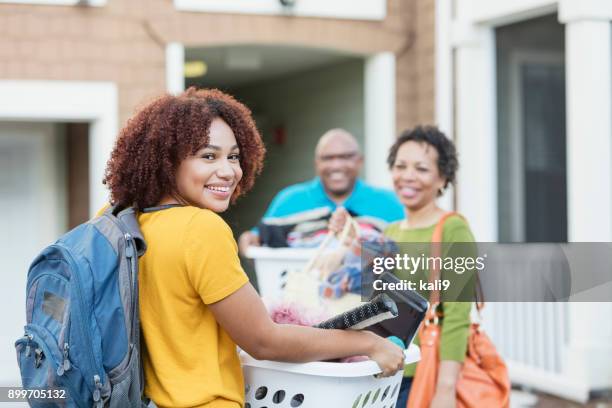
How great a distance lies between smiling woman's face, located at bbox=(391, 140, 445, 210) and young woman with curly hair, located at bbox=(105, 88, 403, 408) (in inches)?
47.9

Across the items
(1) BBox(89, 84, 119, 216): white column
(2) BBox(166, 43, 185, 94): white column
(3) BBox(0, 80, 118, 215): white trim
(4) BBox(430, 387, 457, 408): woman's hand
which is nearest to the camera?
(4) BBox(430, 387, 457, 408): woman's hand

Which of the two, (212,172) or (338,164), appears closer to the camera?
(212,172)

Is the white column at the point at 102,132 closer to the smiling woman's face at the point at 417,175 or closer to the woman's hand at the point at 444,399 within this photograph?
the smiling woman's face at the point at 417,175

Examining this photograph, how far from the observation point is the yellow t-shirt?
216cm

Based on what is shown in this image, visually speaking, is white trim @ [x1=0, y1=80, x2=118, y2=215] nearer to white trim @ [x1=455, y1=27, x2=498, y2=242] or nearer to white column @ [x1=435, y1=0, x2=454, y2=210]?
white column @ [x1=435, y1=0, x2=454, y2=210]

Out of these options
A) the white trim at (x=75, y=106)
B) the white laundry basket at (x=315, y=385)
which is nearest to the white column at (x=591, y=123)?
the white trim at (x=75, y=106)

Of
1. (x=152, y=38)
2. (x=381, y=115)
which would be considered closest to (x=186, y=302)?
(x=152, y=38)

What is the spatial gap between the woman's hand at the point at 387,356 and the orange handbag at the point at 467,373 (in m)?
0.78

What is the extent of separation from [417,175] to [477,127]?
4.28 metres

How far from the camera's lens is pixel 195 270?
2150 mm

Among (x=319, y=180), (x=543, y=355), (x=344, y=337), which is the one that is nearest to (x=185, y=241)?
(x=344, y=337)

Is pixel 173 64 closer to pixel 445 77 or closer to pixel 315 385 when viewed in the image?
pixel 445 77

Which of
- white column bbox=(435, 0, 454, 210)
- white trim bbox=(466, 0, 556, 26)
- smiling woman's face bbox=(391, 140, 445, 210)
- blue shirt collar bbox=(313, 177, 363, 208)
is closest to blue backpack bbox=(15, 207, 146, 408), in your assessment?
smiling woman's face bbox=(391, 140, 445, 210)

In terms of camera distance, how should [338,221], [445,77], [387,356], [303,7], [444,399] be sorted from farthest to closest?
[303,7], [445,77], [338,221], [444,399], [387,356]
